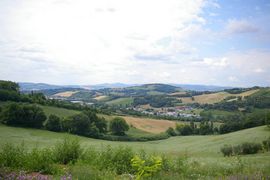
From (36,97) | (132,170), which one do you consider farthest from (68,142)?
(36,97)

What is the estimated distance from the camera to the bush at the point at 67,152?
12.5 m

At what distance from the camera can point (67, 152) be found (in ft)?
41.5

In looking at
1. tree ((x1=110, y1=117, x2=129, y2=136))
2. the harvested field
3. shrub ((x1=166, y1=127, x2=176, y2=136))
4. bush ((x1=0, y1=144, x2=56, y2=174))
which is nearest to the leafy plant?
bush ((x1=0, y1=144, x2=56, y2=174))

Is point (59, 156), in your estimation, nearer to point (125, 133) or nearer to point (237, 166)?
point (237, 166)

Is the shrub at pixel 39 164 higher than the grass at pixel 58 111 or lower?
higher

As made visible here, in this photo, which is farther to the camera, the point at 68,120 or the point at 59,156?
the point at 68,120

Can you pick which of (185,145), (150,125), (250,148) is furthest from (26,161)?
(150,125)

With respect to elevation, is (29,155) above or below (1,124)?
above

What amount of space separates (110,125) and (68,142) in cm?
7772

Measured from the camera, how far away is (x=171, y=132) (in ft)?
324

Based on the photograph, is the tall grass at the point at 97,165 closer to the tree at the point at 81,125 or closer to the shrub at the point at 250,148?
the shrub at the point at 250,148

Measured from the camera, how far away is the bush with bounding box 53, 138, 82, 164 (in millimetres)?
12523

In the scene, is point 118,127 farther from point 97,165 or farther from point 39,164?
point 39,164

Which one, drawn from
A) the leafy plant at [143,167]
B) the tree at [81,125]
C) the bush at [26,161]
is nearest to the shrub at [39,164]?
the bush at [26,161]
